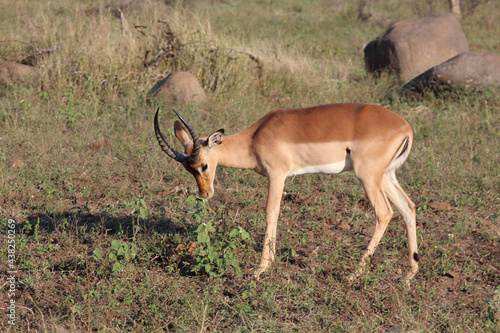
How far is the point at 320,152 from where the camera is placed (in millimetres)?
4395

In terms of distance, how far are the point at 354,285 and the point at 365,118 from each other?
1326mm

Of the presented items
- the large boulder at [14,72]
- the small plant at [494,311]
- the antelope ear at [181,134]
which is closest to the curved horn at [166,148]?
the antelope ear at [181,134]

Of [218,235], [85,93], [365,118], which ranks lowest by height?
[85,93]

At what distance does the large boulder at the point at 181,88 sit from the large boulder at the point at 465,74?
3.49 metres

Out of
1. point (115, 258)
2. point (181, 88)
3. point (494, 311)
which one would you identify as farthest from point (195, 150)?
point (181, 88)

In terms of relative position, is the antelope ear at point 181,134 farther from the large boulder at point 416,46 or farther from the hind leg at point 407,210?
the large boulder at point 416,46

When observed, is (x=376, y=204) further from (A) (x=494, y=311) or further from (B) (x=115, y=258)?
(B) (x=115, y=258)

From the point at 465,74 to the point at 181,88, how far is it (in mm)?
4286

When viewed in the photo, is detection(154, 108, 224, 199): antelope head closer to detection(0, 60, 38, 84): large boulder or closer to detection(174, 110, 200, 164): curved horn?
detection(174, 110, 200, 164): curved horn

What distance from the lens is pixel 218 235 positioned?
4.31 metres

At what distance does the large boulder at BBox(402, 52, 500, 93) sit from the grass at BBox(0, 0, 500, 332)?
22 centimetres

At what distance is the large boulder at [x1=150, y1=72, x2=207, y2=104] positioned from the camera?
25.6ft

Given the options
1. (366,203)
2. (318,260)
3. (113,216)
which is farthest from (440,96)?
(113,216)

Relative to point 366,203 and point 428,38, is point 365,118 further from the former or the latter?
point 428,38
